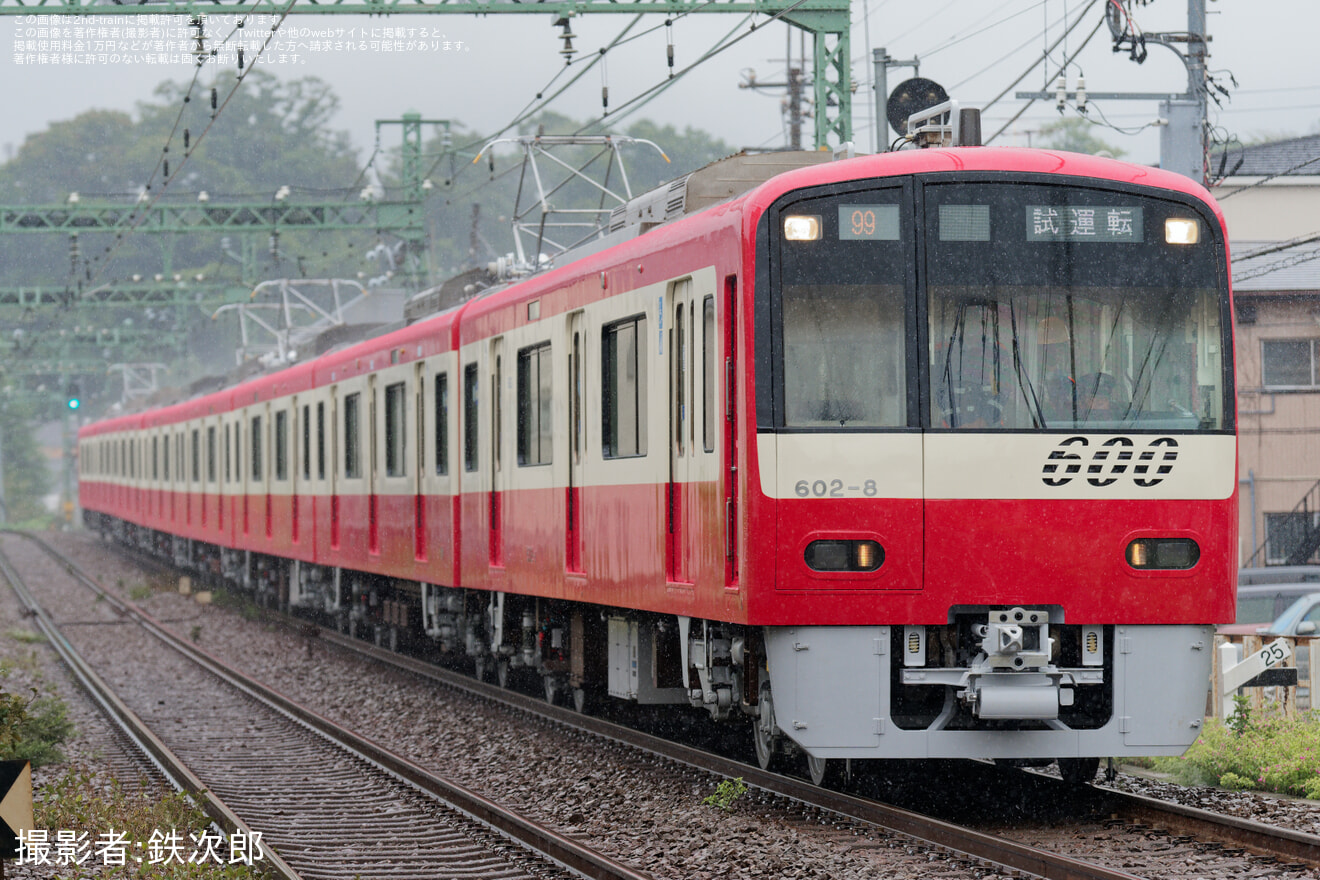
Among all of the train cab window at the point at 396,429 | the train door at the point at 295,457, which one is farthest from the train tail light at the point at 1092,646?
the train door at the point at 295,457

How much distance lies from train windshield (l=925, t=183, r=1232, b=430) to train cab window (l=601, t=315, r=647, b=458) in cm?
208

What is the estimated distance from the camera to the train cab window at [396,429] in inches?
642

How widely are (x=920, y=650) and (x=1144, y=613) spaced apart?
0.98 meters

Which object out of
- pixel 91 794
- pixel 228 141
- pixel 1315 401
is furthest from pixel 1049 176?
pixel 228 141

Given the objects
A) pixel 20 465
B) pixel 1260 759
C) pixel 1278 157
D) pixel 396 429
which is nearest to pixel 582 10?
pixel 396 429

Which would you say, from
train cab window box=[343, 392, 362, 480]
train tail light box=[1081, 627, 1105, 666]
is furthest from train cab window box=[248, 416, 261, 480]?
train tail light box=[1081, 627, 1105, 666]

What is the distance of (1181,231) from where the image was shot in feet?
27.1

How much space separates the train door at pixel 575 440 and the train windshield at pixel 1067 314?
319 centimetres

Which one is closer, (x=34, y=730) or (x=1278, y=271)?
(x=34, y=730)

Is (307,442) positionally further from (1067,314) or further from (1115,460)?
(1115,460)

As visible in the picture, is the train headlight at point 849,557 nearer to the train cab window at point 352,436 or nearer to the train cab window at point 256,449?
the train cab window at point 352,436

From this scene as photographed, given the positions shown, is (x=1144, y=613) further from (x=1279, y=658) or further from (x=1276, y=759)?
(x=1279, y=658)

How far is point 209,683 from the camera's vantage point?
1638cm

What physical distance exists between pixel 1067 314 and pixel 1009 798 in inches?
91.4
